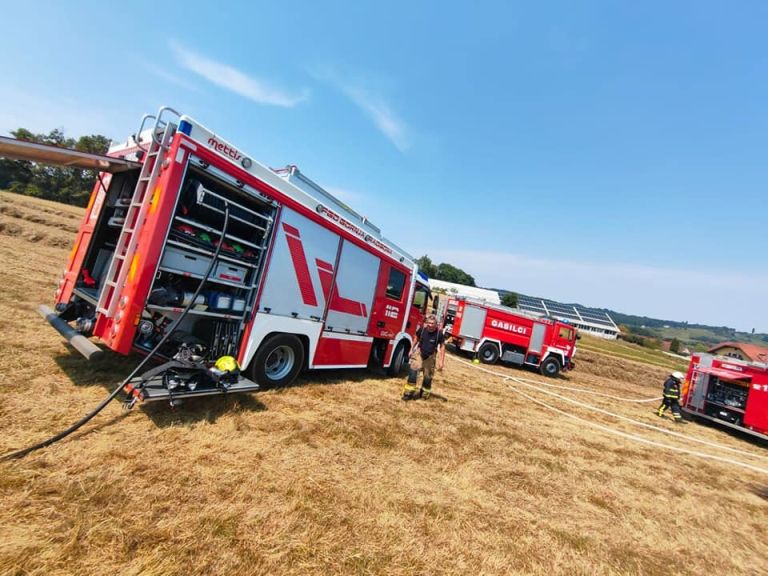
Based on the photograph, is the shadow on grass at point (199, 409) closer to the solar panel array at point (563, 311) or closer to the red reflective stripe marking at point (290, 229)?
the red reflective stripe marking at point (290, 229)

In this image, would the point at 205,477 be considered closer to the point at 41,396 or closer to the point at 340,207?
the point at 41,396

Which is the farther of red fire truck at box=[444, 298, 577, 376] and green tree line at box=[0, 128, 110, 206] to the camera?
green tree line at box=[0, 128, 110, 206]

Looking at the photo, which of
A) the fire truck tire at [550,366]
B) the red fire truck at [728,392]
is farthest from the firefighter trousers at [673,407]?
the fire truck tire at [550,366]

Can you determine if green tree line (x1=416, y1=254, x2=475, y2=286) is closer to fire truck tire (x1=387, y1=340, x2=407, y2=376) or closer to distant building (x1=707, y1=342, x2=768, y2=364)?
distant building (x1=707, y1=342, x2=768, y2=364)

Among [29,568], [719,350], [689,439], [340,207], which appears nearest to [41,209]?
[340,207]

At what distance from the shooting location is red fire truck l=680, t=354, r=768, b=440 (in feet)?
35.0

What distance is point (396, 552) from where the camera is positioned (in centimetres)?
274

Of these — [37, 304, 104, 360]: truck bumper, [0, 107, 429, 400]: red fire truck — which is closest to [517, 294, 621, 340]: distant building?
[0, 107, 429, 400]: red fire truck

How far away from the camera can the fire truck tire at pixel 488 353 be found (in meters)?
16.6

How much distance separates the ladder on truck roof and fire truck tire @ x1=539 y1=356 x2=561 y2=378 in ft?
56.5

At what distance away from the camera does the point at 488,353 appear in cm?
1662

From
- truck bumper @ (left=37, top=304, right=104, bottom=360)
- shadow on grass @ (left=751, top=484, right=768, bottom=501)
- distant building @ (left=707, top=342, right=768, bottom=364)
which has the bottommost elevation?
shadow on grass @ (left=751, top=484, right=768, bottom=501)

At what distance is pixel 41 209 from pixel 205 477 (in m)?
26.2

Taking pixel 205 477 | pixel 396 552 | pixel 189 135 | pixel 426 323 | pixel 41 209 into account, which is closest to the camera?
pixel 396 552
